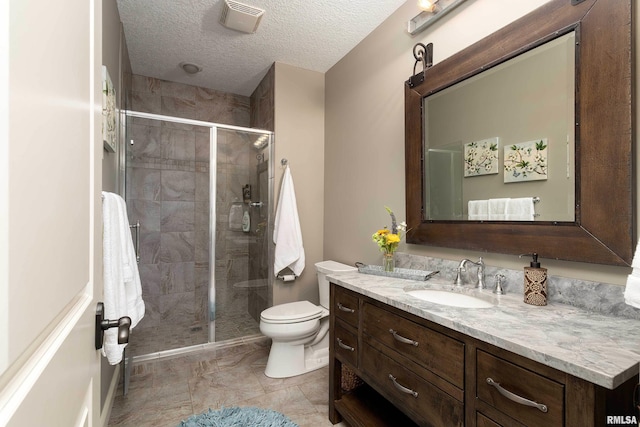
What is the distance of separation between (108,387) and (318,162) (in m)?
2.30

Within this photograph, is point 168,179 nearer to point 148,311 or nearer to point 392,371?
point 148,311

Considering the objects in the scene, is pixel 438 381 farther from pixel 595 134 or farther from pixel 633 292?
pixel 595 134

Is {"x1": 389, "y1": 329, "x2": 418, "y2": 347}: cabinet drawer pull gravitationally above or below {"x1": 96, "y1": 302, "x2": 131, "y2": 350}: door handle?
below

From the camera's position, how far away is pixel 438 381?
109 cm

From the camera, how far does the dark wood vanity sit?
761 millimetres

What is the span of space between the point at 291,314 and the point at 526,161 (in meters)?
1.73

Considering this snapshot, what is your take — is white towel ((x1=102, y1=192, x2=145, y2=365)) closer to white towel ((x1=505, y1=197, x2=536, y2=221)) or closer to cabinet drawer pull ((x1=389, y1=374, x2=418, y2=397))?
cabinet drawer pull ((x1=389, y1=374, x2=418, y2=397))

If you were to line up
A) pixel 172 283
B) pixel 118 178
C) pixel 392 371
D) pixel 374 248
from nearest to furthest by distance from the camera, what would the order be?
pixel 392 371 → pixel 118 178 → pixel 374 248 → pixel 172 283

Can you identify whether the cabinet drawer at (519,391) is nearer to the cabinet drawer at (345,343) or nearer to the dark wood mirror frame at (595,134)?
the dark wood mirror frame at (595,134)

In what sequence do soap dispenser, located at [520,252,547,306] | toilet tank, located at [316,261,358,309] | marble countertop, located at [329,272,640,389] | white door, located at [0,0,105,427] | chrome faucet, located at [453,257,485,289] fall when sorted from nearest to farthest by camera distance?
white door, located at [0,0,105,427]
marble countertop, located at [329,272,640,389]
soap dispenser, located at [520,252,547,306]
chrome faucet, located at [453,257,485,289]
toilet tank, located at [316,261,358,309]

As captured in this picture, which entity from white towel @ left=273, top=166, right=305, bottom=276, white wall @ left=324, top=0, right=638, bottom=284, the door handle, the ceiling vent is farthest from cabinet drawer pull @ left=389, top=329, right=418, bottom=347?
the ceiling vent

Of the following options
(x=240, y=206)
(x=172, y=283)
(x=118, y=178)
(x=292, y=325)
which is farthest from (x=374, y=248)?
(x=172, y=283)

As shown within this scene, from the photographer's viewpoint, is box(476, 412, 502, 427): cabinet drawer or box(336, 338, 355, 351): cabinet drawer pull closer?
box(476, 412, 502, 427): cabinet drawer

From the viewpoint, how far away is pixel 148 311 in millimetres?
2936
